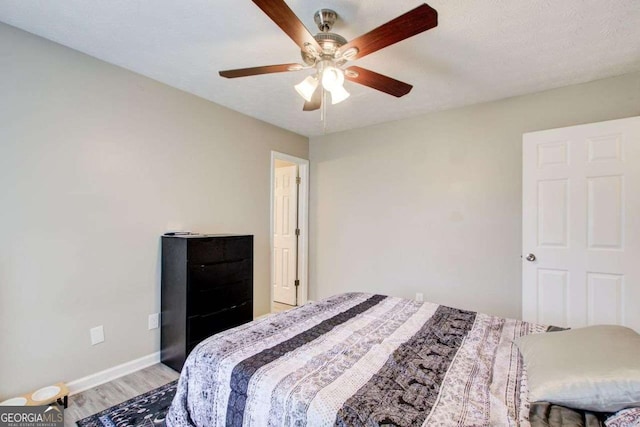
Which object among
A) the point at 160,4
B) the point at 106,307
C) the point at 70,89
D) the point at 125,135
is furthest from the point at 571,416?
the point at 70,89

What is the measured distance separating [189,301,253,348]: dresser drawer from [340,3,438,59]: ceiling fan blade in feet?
7.03

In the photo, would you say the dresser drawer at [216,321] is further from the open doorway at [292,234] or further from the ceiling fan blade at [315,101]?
the ceiling fan blade at [315,101]

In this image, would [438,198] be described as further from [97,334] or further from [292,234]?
[97,334]

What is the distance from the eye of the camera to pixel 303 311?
195cm

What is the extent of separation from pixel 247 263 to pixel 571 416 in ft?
7.67

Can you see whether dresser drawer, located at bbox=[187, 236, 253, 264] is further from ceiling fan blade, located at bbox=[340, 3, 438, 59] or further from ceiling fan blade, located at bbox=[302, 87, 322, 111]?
A: ceiling fan blade, located at bbox=[340, 3, 438, 59]

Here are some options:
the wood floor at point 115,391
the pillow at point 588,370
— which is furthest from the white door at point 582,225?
the wood floor at point 115,391

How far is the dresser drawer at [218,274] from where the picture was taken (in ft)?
7.81

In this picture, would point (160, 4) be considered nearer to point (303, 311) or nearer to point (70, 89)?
point (70, 89)

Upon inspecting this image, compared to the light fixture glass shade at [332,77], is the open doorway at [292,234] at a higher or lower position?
lower

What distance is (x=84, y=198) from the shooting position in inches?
85.4

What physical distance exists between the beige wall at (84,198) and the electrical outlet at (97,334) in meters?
0.03

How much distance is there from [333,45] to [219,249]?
1.76 meters

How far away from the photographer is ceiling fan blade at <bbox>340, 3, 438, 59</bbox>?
47.4 inches
